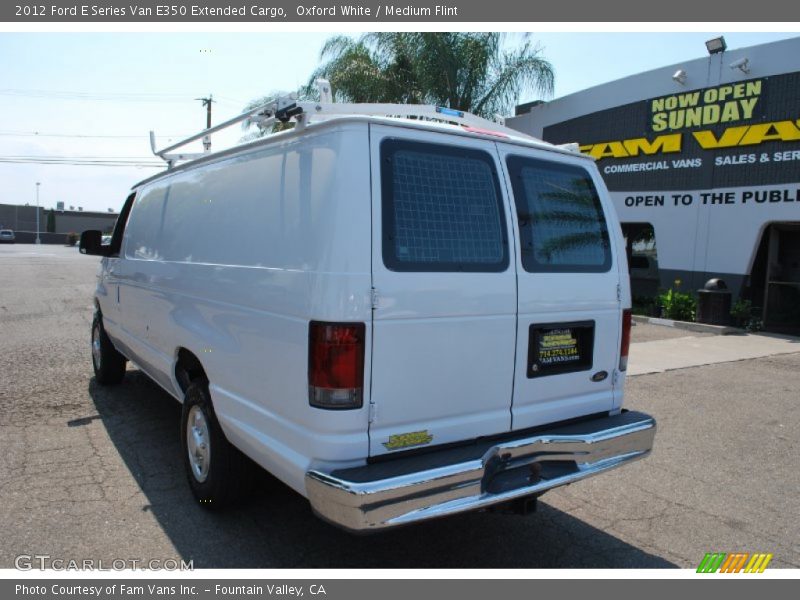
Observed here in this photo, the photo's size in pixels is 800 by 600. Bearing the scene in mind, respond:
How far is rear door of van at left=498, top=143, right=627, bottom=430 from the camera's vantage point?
3465mm

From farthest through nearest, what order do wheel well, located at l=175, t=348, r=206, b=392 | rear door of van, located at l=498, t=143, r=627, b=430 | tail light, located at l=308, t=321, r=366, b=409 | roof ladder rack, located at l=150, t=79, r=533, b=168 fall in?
wheel well, located at l=175, t=348, r=206, b=392
rear door of van, located at l=498, t=143, r=627, b=430
roof ladder rack, located at l=150, t=79, r=533, b=168
tail light, located at l=308, t=321, r=366, b=409

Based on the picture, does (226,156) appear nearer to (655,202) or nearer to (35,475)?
(35,475)

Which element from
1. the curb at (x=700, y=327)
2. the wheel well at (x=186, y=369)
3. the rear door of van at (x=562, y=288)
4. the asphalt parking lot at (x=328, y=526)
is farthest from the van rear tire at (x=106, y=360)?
the curb at (x=700, y=327)

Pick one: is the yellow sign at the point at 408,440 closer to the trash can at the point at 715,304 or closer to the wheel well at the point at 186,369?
the wheel well at the point at 186,369

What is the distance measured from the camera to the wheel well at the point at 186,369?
422 cm

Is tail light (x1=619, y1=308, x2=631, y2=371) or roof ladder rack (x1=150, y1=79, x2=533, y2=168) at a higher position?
roof ladder rack (x1=150, y1=79, x2=533, y2=168)

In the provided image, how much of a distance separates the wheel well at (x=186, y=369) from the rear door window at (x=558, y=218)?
2266 millimetres

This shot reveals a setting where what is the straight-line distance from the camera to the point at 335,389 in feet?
9.29

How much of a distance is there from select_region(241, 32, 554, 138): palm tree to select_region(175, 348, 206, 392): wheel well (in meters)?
15.1

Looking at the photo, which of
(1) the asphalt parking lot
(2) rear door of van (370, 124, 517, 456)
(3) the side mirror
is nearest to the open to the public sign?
(2) rear door of van (370, 124, 517, 456)

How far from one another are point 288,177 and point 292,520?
2.08 meters

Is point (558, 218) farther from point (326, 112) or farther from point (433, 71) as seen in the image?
point (433, 71)

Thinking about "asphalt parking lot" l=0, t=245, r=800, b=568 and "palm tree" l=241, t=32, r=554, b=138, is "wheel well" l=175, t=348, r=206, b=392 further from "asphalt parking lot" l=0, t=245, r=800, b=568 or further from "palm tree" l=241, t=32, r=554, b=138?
"palm tree" l=241, t=32, r=554, b=138

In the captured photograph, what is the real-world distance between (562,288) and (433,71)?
16.0 meters
